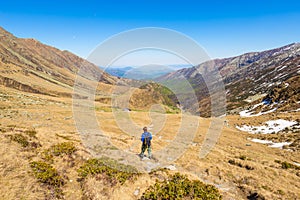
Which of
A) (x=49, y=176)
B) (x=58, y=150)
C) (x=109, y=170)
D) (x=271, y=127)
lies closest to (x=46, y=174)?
(x=49, y=176)

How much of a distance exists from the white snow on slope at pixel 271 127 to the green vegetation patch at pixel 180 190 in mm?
40826

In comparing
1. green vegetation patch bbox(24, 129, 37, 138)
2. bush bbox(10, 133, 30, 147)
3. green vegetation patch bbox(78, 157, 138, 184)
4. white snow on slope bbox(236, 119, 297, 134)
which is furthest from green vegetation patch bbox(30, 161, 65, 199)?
white snow on slope bbox(236, 119, 297, 134)

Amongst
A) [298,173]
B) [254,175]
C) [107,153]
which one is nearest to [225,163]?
[254,175]

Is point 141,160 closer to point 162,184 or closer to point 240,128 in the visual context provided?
point 162,184

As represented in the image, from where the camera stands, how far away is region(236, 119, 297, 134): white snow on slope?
4516cm

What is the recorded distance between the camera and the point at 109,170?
1351cm

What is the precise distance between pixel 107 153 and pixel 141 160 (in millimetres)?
3520

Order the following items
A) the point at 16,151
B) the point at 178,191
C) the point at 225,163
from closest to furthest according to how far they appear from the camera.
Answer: the point at 178,191, the point at 16,151, the point at 225,163

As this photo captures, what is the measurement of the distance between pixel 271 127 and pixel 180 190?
45.4m

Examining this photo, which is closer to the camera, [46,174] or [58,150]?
[46,174]

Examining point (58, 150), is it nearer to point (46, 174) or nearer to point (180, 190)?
point (46, 174)

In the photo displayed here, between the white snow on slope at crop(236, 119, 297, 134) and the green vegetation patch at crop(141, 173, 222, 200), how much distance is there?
40826mm

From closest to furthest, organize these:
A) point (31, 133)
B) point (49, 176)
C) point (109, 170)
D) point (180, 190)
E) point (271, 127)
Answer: point (180, 190)
point (49, 176)
point (109, 170)
point (31, 133)
point (271, 127)

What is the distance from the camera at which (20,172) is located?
12.0 m
